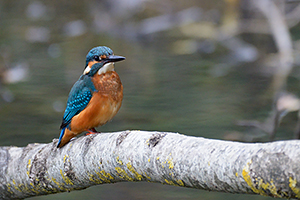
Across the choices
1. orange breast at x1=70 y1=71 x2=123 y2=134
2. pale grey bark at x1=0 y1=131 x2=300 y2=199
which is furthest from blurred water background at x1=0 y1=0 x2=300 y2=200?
pale grey bark at x1=0 y1=131 x2=300 y2=199

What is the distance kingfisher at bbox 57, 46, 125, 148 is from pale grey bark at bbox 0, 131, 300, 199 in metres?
0.15

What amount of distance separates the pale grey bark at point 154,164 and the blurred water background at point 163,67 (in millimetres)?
1451

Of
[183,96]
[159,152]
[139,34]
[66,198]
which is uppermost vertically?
[139,34]

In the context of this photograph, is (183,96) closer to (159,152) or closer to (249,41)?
(249,41)

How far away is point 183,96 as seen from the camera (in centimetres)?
518

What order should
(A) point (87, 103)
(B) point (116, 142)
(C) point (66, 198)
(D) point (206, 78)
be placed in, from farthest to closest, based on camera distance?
(D) point (206, 78) < (C) point (66, 198) < (A) point (87, 103) < (B) point (116, 142)

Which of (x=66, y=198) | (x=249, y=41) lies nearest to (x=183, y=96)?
(x=66, y=198)

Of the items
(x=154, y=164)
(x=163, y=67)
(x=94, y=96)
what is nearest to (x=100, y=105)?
(x=94, y=96)

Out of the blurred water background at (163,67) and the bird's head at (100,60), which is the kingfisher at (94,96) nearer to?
the bird's head at (100,60)

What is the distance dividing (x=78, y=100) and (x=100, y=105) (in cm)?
11

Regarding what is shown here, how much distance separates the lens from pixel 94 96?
1.78 m

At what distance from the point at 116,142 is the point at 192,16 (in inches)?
301

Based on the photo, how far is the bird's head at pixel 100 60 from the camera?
1.77 meters

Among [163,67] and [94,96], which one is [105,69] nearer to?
[94,96]
